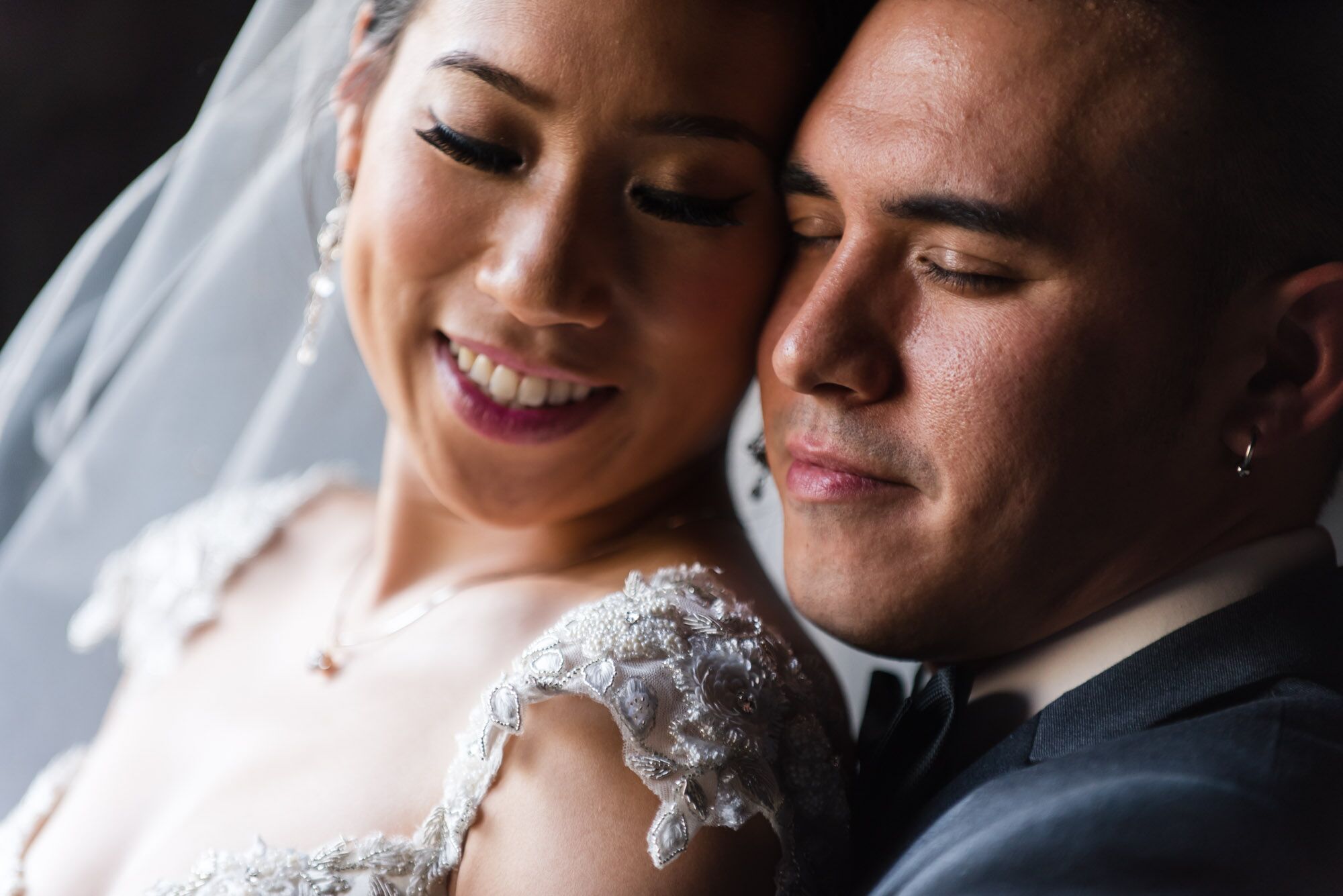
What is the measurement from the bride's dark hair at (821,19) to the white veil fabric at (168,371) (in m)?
0.65

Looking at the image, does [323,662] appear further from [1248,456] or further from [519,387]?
[1248,456]

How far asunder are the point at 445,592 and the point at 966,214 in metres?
0.82

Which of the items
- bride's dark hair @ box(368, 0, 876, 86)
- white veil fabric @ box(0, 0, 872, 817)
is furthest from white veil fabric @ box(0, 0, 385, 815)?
bride's dark hair @ box(368, 0, 876, 86)

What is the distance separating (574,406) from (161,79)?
5.99 ft

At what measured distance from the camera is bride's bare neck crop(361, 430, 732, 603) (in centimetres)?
151

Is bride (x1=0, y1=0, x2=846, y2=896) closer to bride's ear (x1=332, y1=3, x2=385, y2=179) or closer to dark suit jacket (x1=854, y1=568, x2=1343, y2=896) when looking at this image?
bride's ear (x1=332, y1=3, x2=385, y2=179)

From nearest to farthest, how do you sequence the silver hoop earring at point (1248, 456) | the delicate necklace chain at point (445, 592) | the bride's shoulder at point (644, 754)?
1. the bride's shoulder at point (644, 754)
2. the silver hoop earring at point (1248, 456)
3. the delicate necklace chain at point (445, 592)

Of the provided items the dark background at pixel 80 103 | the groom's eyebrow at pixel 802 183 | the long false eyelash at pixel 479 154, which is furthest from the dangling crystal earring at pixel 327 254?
the dark background at pixel 80 103

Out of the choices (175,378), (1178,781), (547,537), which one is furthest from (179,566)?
(1178,781)

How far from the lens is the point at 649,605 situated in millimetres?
1200

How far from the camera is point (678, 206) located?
1282 mm

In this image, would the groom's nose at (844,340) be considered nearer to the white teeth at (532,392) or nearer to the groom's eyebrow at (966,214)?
the groom's eyebrow at (966,214)

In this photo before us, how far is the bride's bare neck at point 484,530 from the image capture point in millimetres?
1507

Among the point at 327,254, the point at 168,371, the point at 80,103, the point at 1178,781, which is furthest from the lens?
the point at 80,103
